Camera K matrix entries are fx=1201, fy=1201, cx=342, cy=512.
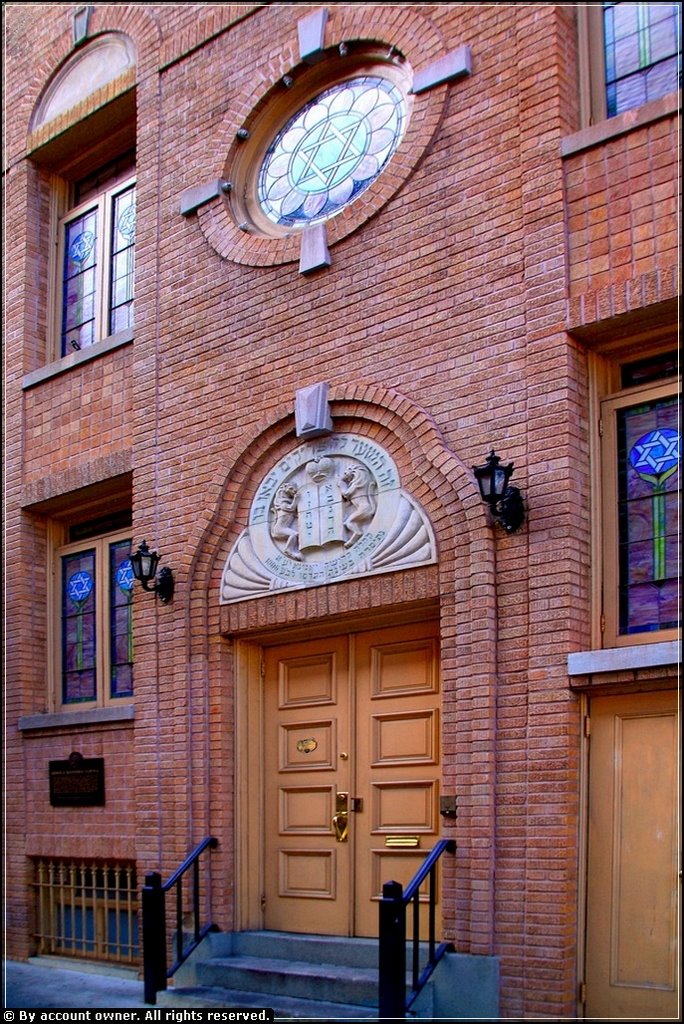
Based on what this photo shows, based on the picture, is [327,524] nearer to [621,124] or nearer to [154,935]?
[154,935]

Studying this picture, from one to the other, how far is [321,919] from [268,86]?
6.43m

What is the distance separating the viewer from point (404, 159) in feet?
27.7

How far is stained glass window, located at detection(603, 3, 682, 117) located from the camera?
739cm

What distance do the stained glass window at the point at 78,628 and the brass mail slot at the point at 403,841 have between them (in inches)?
153

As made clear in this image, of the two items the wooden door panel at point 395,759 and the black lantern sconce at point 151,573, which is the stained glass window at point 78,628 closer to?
the black lantern sconce at point 151,573

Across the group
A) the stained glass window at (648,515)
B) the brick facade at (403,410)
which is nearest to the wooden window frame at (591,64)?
the brick facade at (403,410)

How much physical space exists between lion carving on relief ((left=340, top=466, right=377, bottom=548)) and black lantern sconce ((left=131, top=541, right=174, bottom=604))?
6.01 ft

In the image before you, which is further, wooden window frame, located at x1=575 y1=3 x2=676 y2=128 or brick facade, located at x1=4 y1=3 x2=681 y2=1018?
wooden window frame, located at x1=575 y1=3 x2=676 y2=128

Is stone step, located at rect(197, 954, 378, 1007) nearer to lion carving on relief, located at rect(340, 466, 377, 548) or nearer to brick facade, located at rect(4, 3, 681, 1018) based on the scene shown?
brick facade, located at rect(4, 3, 681, 1018)

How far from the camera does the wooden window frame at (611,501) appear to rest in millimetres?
7113

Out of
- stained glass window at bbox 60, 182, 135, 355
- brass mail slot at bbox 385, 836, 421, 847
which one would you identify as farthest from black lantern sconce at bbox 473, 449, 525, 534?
stained glass window at bbox 60, 182, 135, 355

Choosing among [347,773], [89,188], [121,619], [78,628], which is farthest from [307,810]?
[89,188]

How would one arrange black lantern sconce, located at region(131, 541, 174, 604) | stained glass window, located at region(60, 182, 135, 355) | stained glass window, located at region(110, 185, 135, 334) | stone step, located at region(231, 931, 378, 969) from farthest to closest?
stained glass window, located at region(60, 182, 135, 355) → stained glass window, located at region(110, 185, 135, 334) → black lantern sconce, located at region(131, 541, 174, 604) → stone step, located at region(231, 931, 378, 969)

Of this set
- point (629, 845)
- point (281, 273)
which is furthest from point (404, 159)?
point (629, 845)
